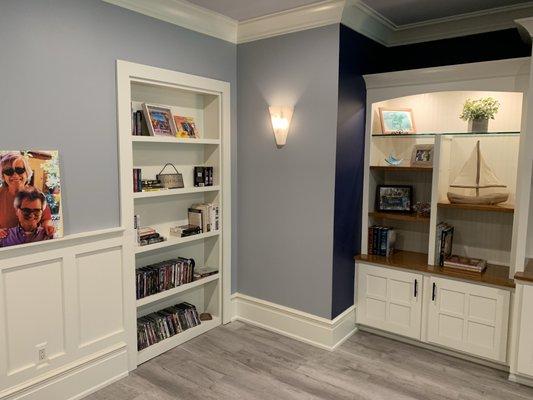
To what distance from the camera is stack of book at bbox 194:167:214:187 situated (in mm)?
3529

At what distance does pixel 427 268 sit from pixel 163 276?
6.79 feet

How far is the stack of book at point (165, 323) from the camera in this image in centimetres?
315

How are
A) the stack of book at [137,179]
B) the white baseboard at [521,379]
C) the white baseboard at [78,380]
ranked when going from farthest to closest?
the stack of book at [137,179] → the white baseboard at [521,379] → the white baseboard at [78,380]

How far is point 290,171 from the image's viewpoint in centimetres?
344

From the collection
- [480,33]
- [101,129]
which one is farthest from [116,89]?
[480,33]

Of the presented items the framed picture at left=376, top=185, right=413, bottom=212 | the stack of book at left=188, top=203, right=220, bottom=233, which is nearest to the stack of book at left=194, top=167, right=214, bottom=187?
the stack of book at left=188, top=203, right=220, bottom=233

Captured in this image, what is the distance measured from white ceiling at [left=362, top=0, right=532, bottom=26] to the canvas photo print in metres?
2.51

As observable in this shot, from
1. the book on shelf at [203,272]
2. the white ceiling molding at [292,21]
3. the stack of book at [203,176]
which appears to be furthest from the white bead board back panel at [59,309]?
the white ceiling molding at [292,21]

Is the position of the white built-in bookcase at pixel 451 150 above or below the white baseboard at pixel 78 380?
above

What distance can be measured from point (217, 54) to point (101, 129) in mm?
1259

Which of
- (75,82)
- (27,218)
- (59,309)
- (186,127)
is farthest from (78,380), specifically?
(186,127)

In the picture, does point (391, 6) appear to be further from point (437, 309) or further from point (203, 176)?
point (437, 309)

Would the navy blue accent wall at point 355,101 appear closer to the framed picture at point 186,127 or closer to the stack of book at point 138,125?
the framed picture at point 186,127

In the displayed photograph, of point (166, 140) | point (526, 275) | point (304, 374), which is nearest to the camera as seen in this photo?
point (526, 275)
